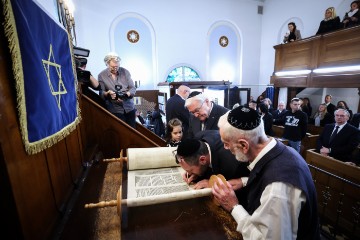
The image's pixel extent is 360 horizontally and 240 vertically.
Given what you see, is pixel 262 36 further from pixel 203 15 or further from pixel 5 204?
pixel 5 204

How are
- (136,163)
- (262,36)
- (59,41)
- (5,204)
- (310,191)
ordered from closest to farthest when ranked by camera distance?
(5,204), (310,191), (59,41), (136,163), (262,36)

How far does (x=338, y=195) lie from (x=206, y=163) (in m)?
3.17

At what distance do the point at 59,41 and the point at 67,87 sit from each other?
0.33 meters

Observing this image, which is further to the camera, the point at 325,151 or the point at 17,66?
the point at 325,151

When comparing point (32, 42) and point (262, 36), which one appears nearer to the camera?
point (32, 42)

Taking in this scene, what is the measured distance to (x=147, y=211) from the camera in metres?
1.20

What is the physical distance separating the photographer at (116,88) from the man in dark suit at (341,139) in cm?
381

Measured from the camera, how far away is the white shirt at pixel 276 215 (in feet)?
3.15

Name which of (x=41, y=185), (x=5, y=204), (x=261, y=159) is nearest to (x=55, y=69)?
(x=41, y=185)

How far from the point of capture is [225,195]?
1.20 m

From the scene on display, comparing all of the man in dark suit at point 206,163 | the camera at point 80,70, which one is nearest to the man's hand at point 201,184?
the man in dark suit at point 206,163

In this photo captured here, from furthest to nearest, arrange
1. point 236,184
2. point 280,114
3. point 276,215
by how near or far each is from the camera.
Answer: point 280,114, point 236,184, point 276,215

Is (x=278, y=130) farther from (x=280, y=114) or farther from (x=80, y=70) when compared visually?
(x=80, y=70)

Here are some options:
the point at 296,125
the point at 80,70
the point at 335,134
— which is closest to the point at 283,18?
the point at 296,125
